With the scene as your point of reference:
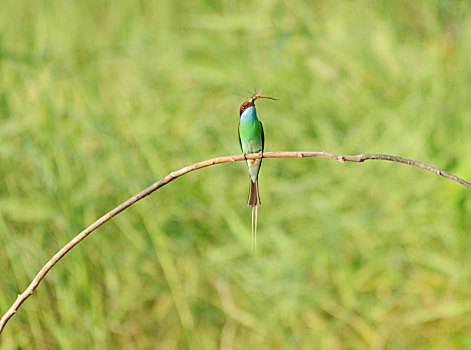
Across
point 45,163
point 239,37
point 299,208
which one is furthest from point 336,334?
point 239,37

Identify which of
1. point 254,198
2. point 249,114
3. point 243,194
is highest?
point 243,194

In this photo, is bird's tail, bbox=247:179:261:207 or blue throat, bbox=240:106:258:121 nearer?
bird's tail, bbox=247:179:261:207

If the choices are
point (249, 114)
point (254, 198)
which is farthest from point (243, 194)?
point (254, 198)

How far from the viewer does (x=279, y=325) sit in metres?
3.22

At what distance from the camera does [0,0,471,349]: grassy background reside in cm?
313

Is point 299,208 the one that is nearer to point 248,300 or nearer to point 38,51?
point 248,300

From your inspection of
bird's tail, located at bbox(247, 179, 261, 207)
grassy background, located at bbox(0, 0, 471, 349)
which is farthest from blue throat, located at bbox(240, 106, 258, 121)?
grassy background, located at bbox(0, 0, 471, 349)

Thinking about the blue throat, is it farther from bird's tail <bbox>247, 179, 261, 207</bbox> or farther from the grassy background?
the grassy background

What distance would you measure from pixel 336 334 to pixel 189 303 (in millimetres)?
643

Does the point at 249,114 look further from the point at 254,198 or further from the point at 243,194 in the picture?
the point at 243,194

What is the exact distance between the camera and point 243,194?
3609 millimetres

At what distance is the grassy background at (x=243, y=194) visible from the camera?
3129mm

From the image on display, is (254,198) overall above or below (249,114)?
below

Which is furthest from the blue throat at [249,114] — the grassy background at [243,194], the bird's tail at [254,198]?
the grassy background at [243,194]
